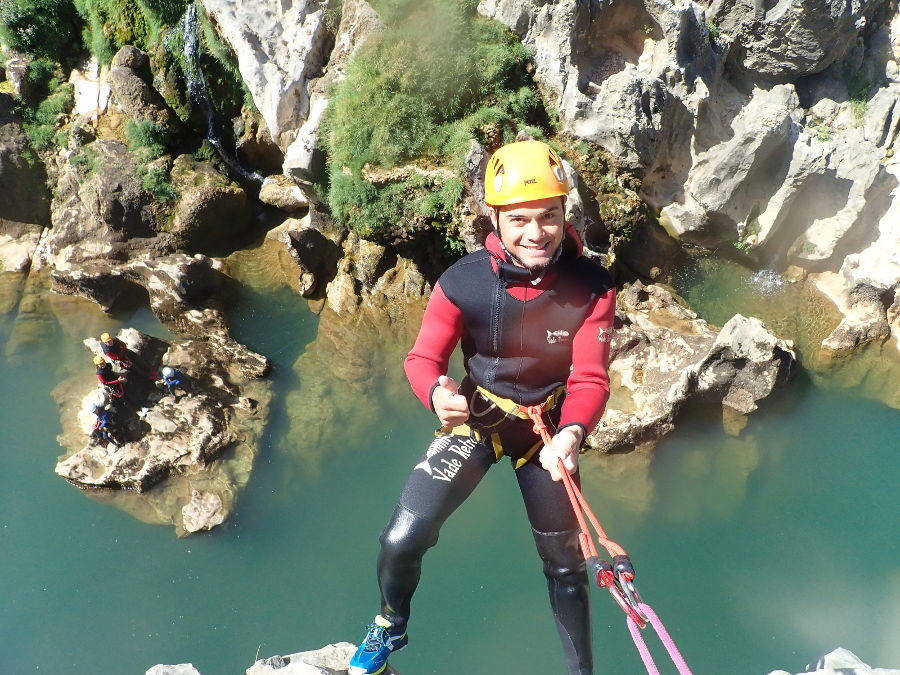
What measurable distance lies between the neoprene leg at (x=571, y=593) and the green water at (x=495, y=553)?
2905 mm

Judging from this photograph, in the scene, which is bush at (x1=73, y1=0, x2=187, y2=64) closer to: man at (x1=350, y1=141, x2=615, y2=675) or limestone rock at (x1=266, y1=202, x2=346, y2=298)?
limestone rock at (x1=266, y1=202, x2=346, y2=298)

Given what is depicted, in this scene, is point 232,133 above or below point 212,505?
above

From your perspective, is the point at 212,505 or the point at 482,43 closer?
the point at 212,505

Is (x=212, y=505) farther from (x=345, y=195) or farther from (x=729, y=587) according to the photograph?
(x=729, y=587)

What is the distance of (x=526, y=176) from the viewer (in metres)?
3.23

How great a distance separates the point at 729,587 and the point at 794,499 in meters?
1.74

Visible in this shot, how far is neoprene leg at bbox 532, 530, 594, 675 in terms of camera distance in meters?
3.64

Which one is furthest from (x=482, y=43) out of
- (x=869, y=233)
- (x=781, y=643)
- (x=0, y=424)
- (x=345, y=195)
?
(x=0, y=424)

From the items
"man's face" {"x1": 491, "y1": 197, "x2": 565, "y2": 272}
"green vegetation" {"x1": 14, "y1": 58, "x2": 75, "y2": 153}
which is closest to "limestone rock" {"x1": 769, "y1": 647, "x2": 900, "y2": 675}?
"man's face" {"x1": 491, "y1": 197, "x2": 565, "y2": 272}

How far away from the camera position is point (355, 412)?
8.81 meters

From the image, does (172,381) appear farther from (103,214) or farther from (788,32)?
(788,32)

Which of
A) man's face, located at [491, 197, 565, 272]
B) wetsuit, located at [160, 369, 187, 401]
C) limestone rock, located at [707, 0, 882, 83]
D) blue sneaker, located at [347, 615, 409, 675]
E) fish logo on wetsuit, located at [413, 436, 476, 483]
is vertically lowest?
wetsuit, located at [160, 369, 187, 401]

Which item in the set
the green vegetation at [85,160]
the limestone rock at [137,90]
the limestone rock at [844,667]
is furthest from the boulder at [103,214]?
the limestone rock at [844,667]

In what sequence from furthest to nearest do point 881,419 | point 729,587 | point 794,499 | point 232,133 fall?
point 232,133 < point 881,419 < point 794,499 < point 729,587
